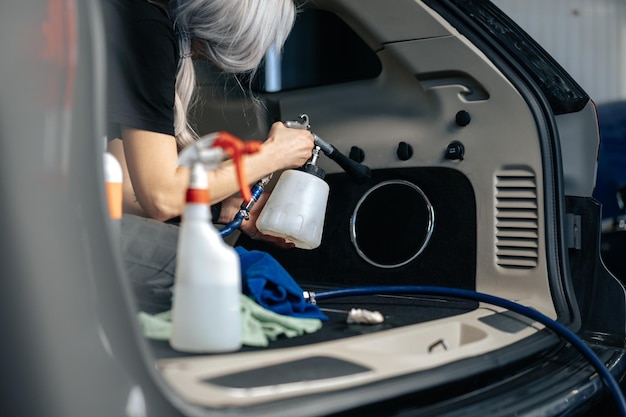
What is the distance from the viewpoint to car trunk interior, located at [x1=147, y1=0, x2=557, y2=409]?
→ 190 cm

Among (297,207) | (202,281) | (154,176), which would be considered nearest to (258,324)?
(202,281)

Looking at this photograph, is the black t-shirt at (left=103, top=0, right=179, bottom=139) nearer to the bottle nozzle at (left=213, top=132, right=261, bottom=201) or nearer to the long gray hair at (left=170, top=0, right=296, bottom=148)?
the long gray hair at (left=170, top=0, right=296, bottom=148)

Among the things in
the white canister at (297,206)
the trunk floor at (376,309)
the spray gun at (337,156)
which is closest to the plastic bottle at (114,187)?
the trunk floor at (376,309)

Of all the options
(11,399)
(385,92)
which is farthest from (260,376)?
(385,92)

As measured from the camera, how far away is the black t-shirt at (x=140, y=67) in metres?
1.49

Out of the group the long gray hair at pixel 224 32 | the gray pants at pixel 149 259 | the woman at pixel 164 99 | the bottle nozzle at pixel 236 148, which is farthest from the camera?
the long gray hair at pixel 224 32

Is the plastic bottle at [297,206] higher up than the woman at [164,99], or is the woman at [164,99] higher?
the woman at [164,99]

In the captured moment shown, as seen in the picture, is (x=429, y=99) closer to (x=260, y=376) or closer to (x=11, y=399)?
(x=260, y=376)

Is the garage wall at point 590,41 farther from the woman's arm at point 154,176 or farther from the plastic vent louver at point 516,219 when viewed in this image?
the woman's arm at point 154,176

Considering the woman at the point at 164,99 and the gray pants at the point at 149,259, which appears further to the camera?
the woman at the point at 164,99

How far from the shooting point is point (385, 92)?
2229 mm

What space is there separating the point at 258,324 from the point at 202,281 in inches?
12.3

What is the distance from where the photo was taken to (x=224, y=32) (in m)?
1.75

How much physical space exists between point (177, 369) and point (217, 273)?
0.14m
